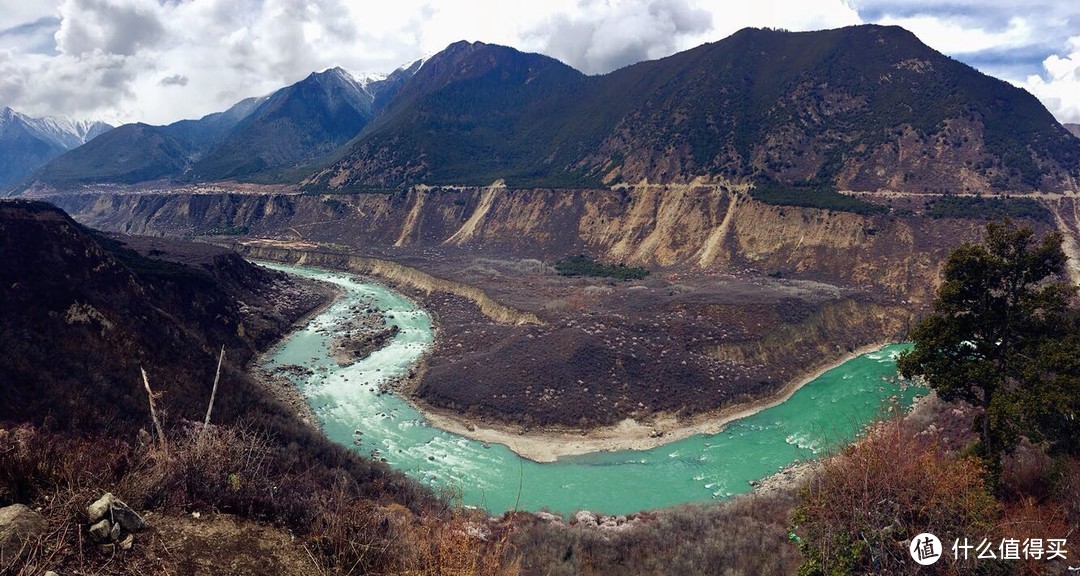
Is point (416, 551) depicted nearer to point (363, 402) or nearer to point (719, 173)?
point (363, 402)

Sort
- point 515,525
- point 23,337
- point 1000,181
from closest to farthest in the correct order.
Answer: point 515,525, point 23,337, point 1000,181

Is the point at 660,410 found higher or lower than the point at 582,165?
lower

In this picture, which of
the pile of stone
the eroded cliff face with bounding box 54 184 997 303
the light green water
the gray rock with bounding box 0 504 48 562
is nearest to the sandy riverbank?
the light green water

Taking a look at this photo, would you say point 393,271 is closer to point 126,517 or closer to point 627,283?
point 627,283

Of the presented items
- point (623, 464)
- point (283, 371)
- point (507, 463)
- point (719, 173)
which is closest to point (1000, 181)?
point (719, 173)

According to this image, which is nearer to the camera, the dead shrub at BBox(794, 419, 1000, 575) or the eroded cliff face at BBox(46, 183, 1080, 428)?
the dead shrub at BBox(794, 419, 1000, 575)

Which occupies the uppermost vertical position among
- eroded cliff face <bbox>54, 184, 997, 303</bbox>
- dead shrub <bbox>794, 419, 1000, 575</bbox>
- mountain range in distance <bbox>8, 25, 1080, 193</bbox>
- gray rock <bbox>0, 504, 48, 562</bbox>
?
mountain range in distance <bbox>8, 25, 1080, 193</bbox>

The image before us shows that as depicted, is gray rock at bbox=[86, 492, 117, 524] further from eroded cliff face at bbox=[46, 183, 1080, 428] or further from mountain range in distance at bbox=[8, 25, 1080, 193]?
mountain range in distance at bbox=[8, 25, 1080, 193]

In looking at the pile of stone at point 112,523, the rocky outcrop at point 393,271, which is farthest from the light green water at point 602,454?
the pile of stone at point 112,523
